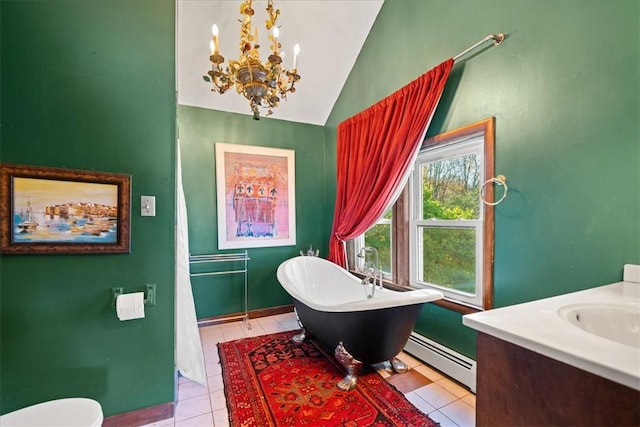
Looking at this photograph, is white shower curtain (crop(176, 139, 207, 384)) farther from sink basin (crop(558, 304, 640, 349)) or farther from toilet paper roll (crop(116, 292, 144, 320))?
sink basin (crop(558, 304, 640, 349))

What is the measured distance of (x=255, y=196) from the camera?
3.28 metres

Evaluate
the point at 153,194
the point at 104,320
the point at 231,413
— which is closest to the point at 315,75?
the point at 153,194

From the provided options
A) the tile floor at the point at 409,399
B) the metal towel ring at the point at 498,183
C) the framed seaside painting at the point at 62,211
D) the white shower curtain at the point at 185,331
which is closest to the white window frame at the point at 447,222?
the metal towel ring at the point at 498,183

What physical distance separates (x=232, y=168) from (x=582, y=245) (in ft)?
9.92

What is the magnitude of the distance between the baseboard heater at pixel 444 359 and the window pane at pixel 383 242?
735 mm

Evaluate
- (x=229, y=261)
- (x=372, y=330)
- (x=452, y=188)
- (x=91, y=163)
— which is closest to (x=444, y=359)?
(x=372, y=330)

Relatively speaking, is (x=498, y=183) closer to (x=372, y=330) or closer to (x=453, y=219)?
(x=453, y=219)

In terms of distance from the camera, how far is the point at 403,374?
2033 mm

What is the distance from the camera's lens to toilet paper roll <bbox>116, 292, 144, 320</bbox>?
144cm

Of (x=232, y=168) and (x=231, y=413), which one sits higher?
(x=232, y=168)

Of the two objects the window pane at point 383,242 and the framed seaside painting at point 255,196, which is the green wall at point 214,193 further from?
the window pane at point 383,242

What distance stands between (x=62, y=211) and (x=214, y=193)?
175 cm

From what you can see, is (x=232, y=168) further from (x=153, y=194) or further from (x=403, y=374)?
(x=403, y=374)

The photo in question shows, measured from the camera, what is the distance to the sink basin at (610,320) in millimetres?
911
